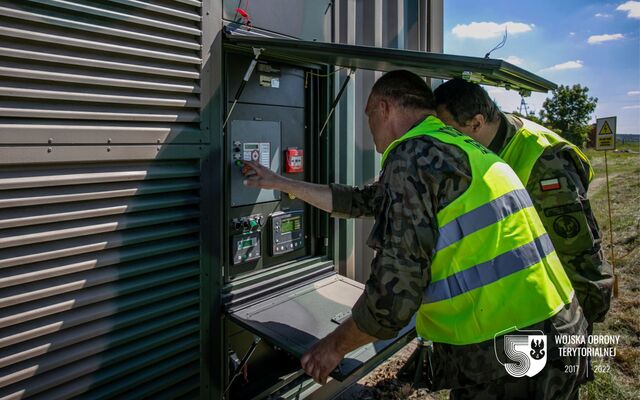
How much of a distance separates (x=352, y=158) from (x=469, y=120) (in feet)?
4.21

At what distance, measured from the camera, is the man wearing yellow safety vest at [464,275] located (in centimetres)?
139

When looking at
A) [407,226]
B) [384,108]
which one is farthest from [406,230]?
[384,108]

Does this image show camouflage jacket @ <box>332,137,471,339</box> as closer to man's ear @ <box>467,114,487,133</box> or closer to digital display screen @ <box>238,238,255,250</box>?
man's ear @ <box>467,114,487,133</box>

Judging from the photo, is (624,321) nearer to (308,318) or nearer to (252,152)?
(308,318)

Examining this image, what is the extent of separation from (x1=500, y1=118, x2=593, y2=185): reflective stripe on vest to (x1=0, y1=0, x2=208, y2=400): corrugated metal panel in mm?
1618

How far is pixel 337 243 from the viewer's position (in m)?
3.10

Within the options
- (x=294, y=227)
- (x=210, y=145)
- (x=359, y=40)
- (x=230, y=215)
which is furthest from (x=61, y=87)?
(x=359, y=40)

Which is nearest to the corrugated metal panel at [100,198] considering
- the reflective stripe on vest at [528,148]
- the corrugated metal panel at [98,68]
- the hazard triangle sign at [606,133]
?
the corrugated metal panel at [98,68]

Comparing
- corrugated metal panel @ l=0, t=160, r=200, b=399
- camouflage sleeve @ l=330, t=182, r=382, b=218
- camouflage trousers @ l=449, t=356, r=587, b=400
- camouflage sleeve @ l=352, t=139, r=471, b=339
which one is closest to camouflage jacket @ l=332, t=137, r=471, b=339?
camouflage sleeve @ l=352, t=139, r=471, b=339

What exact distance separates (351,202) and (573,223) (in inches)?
45.1

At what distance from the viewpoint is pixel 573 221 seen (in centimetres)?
199

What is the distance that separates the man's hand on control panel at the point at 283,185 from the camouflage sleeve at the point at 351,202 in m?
0.04

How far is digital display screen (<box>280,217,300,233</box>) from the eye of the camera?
8.91 feet

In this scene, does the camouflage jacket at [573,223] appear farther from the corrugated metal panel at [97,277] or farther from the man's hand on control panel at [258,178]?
Answer: the corrugated metal panel at [97,277]
